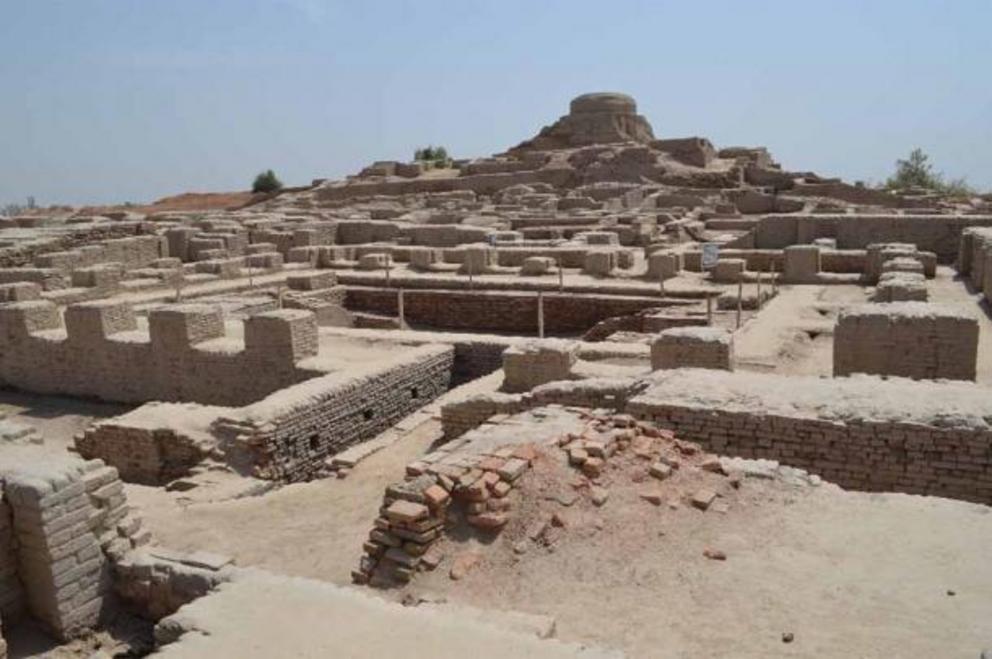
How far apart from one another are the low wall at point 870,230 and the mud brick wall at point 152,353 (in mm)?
13829

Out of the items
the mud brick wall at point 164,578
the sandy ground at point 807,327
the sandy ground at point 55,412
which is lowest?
the sandy ground at point 55,412

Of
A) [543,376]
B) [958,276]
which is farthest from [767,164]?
[543,376]

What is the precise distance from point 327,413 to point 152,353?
4200 millimetres

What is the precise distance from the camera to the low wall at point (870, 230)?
2016cm

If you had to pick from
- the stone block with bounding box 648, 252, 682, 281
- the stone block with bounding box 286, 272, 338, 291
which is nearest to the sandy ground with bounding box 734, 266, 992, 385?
the stone block with bounding box 648, 252, 682, 281

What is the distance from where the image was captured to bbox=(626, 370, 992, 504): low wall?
6555mm

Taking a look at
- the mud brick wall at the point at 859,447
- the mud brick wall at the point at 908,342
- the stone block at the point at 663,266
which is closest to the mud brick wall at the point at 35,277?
the stone block at the point at 663,266

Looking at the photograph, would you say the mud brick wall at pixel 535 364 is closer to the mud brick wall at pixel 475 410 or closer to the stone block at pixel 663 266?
the mud brick wall at pixel 475 410

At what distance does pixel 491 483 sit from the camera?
5930 millimetres

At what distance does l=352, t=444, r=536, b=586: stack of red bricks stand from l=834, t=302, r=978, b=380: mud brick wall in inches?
188

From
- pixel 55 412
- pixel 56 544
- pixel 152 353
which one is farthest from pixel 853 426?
pixel 55 412

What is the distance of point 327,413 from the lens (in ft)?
34.6

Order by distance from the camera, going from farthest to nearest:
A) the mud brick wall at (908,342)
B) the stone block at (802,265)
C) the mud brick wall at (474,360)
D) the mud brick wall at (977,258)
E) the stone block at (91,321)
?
the stone block at (802,265) < the mud brick wall at (977,258) < the stone block at (91,321) < the mud brick wall at (474,360) < the mud brick wall at (908,342)

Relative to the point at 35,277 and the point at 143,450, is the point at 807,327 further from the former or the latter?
the point at 35,277
